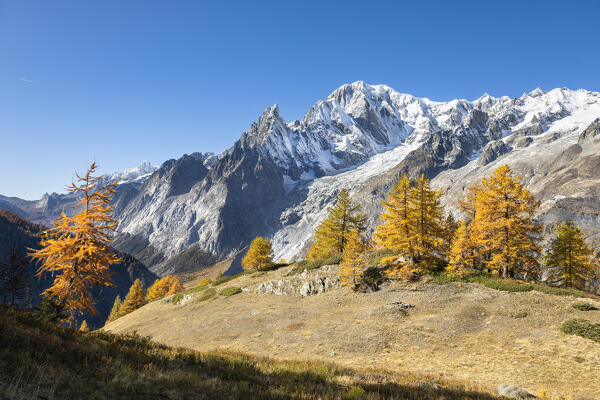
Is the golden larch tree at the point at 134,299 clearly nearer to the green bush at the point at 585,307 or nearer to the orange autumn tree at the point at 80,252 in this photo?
the orange autumn tree at the point at 80,252

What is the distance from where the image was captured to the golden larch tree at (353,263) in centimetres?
2698

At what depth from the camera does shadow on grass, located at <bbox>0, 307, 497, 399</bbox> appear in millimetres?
5078

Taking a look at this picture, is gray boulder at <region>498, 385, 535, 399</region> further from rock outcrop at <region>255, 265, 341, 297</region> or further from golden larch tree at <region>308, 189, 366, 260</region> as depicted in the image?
golden larch tree at <region>308, 189, 366, 260</region>

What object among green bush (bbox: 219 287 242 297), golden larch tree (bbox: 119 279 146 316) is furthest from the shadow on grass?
golden larch tree (bbox: 119 279 146 316)

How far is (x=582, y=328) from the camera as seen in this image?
15156 millimetres

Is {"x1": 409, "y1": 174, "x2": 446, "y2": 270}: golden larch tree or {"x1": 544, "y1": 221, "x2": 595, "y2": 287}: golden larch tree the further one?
{"x1": 544, "y1": 221, "x2": 595, "y2": 287}: golden larch tree

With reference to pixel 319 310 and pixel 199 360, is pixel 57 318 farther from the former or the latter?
pixel 319 310

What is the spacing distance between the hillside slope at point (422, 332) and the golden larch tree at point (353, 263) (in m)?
1.28

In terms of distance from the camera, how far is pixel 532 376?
1166cm

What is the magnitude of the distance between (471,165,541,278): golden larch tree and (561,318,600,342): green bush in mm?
8042

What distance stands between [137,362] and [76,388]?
283cm

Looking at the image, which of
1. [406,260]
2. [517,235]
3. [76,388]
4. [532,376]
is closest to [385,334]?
[532,376]

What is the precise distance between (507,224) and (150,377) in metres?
26.1

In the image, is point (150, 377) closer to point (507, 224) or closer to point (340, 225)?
point (507, 224)
